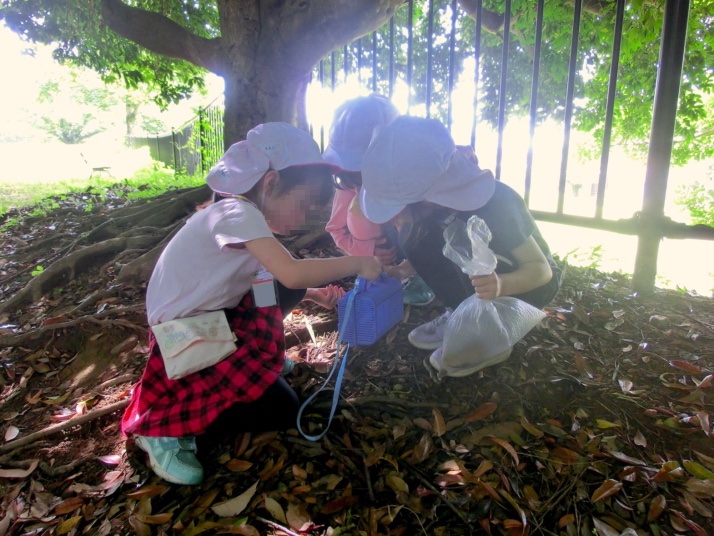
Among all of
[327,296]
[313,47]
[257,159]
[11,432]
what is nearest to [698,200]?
[313,47]

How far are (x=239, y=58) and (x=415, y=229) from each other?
2.47 m

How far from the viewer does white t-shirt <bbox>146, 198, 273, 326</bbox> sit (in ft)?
5.04

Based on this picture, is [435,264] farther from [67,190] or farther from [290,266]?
[67,190]

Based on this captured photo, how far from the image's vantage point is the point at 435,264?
208 cm

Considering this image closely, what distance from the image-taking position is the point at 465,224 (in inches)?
70.1

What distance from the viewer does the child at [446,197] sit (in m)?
1.59

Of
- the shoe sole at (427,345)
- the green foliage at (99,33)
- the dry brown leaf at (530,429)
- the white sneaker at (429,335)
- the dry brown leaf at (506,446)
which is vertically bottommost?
the dry brown leaf at (506,446)

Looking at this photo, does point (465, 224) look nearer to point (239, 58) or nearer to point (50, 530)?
point (50, 530)

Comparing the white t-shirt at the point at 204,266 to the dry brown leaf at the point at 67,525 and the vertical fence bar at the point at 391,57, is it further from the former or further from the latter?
the vertical fence bar at the point at 391,57

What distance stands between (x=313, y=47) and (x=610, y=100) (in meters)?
2.16

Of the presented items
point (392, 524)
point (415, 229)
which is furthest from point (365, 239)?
point (392, 524)

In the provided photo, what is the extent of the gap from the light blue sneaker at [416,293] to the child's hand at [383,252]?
288 mm

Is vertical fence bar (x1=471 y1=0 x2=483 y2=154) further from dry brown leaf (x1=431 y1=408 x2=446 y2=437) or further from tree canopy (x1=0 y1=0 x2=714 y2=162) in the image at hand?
dry brown leaf (x1=431 y1=408 x2=446 y2=437)

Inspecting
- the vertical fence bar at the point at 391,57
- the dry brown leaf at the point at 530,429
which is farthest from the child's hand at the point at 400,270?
the vertical fence bar at the point at 391,57
